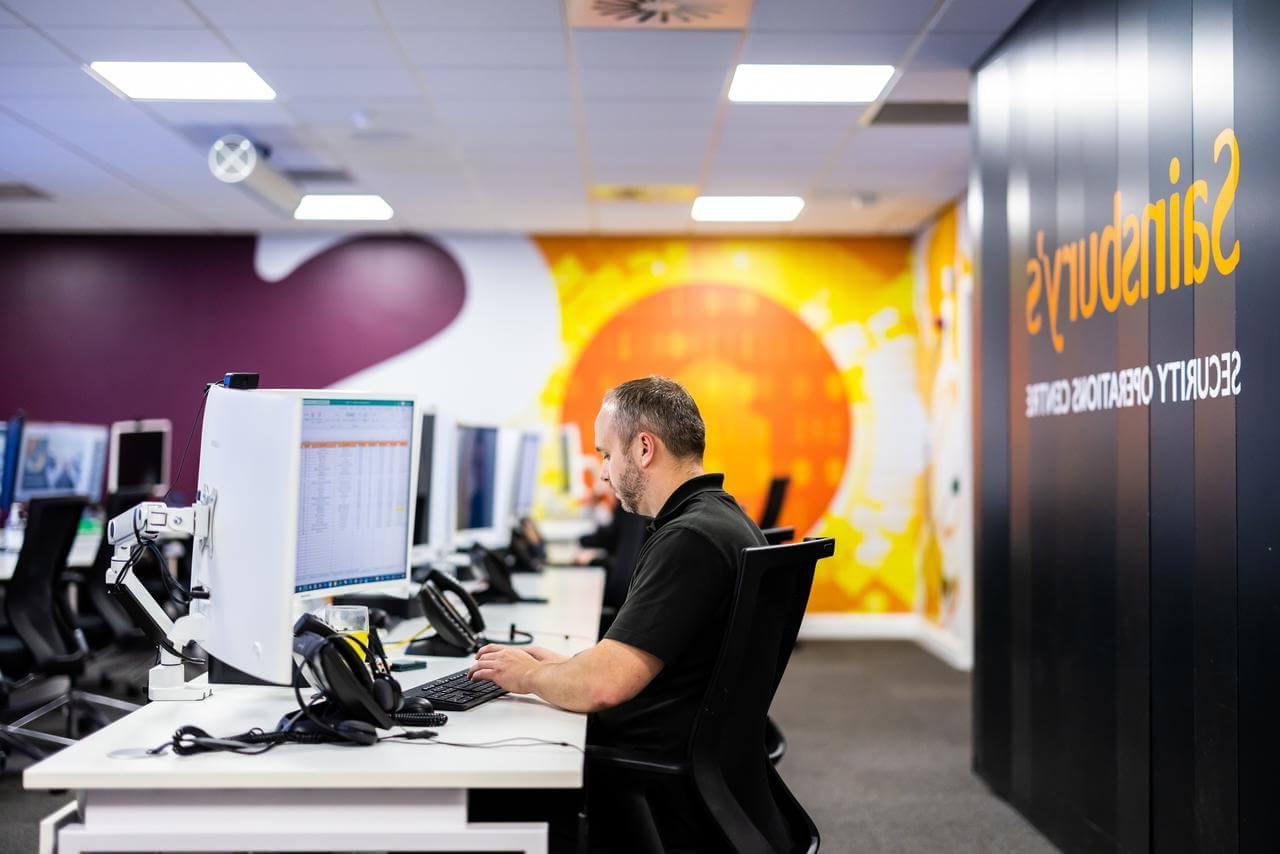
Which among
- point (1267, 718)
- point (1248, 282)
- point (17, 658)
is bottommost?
point (17, 658)

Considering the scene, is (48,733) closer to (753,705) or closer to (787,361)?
(753,705)

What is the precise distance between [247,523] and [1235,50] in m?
2.33

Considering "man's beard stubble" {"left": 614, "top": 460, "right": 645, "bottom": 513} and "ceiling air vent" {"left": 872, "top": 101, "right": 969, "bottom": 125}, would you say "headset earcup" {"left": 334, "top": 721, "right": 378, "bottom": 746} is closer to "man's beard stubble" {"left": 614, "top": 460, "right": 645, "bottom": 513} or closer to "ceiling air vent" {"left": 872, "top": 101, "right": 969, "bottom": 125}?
"man's beard stubble" {"left": 614, "top": 460, "right": 645, "bottom": 513}

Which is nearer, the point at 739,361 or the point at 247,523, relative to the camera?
the point at 247,523

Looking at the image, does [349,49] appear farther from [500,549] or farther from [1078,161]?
[1078,161]

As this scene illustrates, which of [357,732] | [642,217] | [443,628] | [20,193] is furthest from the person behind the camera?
[642,217]

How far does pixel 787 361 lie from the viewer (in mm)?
7926

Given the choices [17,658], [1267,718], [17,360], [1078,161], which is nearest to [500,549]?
[17,658]

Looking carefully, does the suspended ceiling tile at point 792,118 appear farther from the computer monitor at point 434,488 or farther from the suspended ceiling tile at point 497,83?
the computer monitor at point 434,488

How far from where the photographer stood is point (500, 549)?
4688 mm

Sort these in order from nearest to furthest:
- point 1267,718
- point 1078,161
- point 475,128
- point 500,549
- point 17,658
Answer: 1. point 1267,718
2. point 1078,161
3. point 17,658
4. point 500,549
5. point 475,128

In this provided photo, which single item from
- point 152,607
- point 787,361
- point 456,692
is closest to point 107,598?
point 152,607

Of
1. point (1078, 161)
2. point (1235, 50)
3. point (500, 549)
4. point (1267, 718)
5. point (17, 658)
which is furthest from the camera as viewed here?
point (500, 549)

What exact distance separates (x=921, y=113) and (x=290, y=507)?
4.34m
